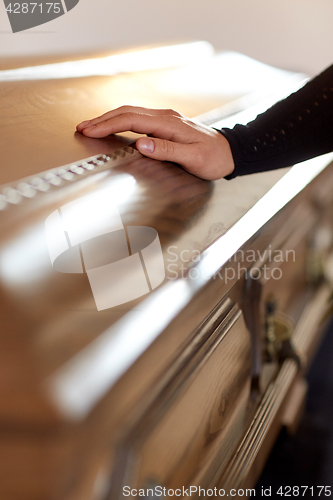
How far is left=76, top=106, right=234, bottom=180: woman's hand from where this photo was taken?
0.65 metres

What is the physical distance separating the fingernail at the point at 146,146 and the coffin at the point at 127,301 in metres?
0.02

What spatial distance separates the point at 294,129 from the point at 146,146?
0.35 meters

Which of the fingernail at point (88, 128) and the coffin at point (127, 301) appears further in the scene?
the fingernail at point (88, 128)

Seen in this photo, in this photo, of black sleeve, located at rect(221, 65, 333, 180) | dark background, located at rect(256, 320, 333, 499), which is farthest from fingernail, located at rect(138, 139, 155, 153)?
dark background, located at rect(256, 320, 333, 499)

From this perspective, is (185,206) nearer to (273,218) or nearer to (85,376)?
(273,218)

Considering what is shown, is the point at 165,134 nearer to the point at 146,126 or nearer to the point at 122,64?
the point at 146,126

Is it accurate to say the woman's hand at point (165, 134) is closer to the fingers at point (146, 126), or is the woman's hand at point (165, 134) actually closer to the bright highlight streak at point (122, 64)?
the fingers at point (146, 126)

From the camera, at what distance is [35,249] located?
1.42 ft

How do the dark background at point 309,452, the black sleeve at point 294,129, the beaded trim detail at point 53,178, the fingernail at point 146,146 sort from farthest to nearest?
1. the dark background at point 309,452
2. the black sleeve at point 294,129
3. the fingernail at point 146,146
4. the beaded trim detail at point 53,178

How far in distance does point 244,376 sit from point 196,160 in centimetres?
38

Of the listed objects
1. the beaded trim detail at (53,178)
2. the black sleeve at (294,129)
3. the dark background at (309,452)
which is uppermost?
the beaded trim detail at (53,178)

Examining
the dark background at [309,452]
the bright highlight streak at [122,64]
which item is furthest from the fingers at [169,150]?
the dark background at [309,452]

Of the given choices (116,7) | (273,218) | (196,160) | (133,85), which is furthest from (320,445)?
(116,7)

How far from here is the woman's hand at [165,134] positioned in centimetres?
65
